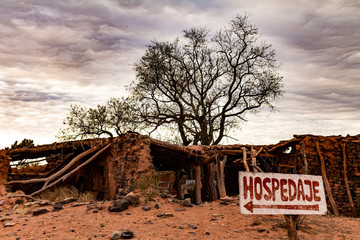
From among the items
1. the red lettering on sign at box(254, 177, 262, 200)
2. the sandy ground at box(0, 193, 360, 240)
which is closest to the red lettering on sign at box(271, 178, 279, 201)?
the red lettering on sign at box(254, 177, 262, 200)

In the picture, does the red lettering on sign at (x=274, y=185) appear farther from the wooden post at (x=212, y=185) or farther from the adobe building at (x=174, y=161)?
the wooden post at (x=212, y=185)

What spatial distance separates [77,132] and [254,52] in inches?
535

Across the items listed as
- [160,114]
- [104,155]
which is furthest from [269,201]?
[160,114]

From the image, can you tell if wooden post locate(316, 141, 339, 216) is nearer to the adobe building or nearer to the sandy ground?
the adobe building

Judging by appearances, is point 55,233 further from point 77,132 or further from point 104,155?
point 77,132

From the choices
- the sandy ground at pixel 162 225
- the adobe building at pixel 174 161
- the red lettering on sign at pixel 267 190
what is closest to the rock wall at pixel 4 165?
the adobe building at pixel 174 161

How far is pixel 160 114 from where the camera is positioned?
831 inches

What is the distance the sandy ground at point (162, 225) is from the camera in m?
6.41

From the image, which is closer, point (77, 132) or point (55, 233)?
point (55, 233)

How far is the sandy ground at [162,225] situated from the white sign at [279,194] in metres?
2.22

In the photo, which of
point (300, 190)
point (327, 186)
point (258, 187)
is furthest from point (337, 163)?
point (258, 187)

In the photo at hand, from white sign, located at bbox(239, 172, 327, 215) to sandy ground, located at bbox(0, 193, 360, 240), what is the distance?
7.29 feet

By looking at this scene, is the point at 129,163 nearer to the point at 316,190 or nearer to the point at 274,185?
the point at 274,185

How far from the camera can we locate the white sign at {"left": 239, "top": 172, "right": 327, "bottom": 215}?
4125mm
